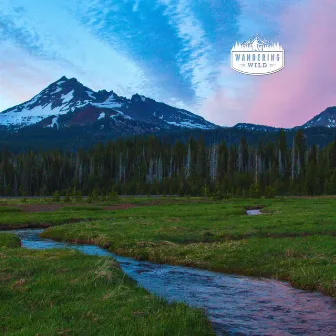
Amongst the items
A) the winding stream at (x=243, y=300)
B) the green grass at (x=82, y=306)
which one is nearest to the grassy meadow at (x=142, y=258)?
the green grass at (x=82, y=306)

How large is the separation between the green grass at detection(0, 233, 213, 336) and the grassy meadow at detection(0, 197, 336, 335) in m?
0.03

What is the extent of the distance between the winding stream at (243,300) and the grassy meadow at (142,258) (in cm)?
123

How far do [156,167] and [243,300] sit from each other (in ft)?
450

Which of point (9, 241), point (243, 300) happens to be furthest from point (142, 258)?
point (9, 241)

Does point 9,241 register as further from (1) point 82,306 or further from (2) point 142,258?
(1) point 82,306

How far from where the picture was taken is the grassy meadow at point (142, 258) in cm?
1201

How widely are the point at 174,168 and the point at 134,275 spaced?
130957 millimetres

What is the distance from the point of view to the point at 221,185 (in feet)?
356

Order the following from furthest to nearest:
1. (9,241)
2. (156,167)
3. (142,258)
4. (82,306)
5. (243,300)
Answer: (156,167)
(9,241)
(142,258)
(243,300)
(82,306)

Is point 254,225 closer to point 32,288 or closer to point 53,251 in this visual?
point 53,251

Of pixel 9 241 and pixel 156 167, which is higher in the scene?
pixel 156 167

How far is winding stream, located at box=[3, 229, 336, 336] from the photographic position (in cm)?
1368

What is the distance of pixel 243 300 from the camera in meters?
16.8

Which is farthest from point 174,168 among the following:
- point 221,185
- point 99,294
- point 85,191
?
point 99,294
